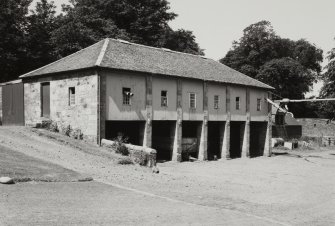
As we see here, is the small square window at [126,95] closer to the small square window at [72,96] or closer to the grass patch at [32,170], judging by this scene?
the small square window at [72,96]

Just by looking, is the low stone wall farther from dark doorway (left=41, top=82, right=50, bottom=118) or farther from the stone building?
dark doorway (left=41, top=82, right=50, bottom=118)

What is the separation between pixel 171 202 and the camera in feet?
43.1

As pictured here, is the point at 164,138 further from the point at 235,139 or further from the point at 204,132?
the point at 235,139

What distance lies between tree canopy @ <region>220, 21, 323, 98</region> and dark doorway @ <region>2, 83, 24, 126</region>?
37.9 metres

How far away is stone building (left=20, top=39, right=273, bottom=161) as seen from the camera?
25344mm

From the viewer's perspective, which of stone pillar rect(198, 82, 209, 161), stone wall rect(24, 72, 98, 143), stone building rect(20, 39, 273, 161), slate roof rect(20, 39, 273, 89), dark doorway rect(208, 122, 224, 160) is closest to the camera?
stone wall rect(24, 72, 98, 143)

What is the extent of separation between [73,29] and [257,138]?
22514 millimetres

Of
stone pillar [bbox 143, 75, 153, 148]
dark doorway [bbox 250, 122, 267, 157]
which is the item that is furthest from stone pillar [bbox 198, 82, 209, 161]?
dark doorway [bbox 250, 122, 267, 157]

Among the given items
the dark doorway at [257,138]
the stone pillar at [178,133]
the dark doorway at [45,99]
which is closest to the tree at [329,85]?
the dark doorway at [257,138]

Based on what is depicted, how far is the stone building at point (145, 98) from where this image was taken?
25.3m

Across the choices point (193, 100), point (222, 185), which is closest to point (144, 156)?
point (222, 185)

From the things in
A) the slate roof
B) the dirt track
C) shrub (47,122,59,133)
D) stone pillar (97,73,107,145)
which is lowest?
the dirt track

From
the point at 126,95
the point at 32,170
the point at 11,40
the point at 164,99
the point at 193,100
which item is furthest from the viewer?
the point at 11,40

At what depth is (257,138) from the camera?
134 ft
